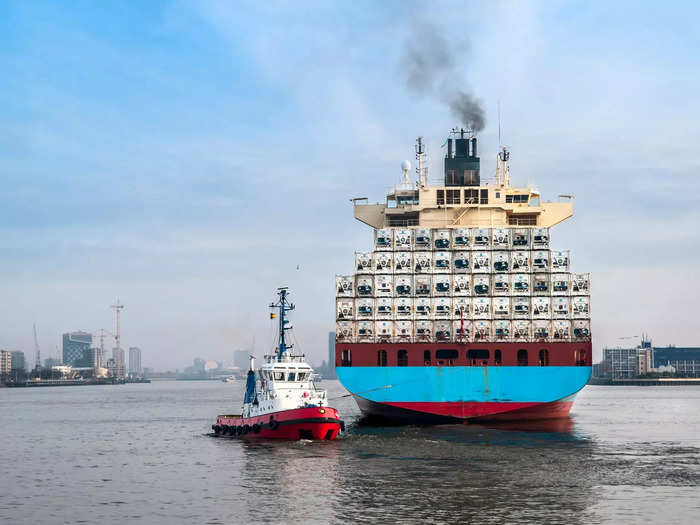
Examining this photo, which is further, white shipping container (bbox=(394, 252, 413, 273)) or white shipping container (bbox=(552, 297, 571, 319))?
white shipping container (bbox=(394, 252, 413, 273))

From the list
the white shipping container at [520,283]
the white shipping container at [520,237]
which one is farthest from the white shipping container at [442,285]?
the white shipping container at [520,237]

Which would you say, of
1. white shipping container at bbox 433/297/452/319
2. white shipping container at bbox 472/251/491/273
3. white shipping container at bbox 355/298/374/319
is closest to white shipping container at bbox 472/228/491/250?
white shipping container at bbox 472/251/491/273

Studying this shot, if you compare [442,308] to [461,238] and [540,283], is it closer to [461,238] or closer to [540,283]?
[461,238]

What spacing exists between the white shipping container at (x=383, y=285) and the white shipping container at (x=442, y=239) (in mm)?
5560

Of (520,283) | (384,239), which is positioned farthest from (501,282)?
(384,239)

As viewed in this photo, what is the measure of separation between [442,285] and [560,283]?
1130 cm

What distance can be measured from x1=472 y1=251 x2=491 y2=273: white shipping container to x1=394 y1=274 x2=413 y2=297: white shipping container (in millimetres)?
6265

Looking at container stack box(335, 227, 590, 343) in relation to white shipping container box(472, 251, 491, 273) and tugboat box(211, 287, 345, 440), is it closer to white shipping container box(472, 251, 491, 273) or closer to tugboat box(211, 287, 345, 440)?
white shipping container box(472, 251, 491, 273)

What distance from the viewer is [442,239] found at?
87562mm

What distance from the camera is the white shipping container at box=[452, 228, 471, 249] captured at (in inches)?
3430

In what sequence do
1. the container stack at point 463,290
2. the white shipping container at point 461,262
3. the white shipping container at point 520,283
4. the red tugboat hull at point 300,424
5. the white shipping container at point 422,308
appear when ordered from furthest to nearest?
the white shipping container at point 461,262, the white shipping container at point 520,283, the white shipping container at point 422,308, the container stack at point 463,290, the red tugboat hull at point 300,424

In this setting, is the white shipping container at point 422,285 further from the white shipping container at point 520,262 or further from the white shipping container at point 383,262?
the white shipping container at point 520,262

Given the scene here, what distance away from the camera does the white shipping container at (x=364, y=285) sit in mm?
87000

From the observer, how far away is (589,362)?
8244cm
